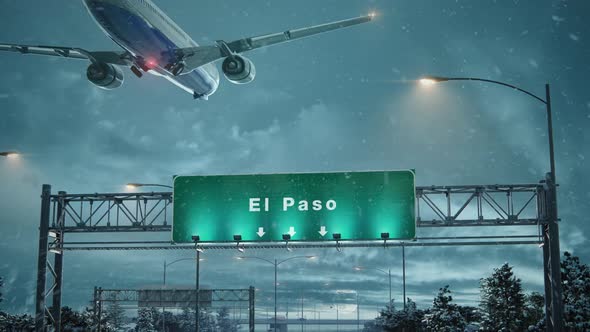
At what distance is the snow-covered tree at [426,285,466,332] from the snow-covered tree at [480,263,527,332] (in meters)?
5.61

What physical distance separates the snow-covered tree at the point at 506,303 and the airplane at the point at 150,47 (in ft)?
155

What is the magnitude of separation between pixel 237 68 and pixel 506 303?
49.7 m

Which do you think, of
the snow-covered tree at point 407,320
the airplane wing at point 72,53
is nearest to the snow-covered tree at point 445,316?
the snow-covered tree at point 407,320

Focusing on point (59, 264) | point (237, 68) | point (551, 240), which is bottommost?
point (59, 264)

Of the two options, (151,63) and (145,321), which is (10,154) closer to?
(151,63)

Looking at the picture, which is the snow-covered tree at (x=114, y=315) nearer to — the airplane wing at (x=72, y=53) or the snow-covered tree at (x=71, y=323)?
the snow-covered tree at (x=71, y=323)

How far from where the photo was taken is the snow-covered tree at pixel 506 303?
7088 cm

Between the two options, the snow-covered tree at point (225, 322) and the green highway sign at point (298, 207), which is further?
the snow-covered tree at point (225, 322)

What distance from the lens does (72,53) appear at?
3525 cm

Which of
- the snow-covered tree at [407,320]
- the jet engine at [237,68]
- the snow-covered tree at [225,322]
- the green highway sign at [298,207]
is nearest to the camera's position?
the green highway sign at [298,207]

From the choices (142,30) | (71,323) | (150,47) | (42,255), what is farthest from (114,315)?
(142,30)

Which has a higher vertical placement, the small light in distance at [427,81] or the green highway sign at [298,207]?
the small light in distance at [427,81]

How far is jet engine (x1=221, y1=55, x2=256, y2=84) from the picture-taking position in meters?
34.4

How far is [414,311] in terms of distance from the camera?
77.2 m
